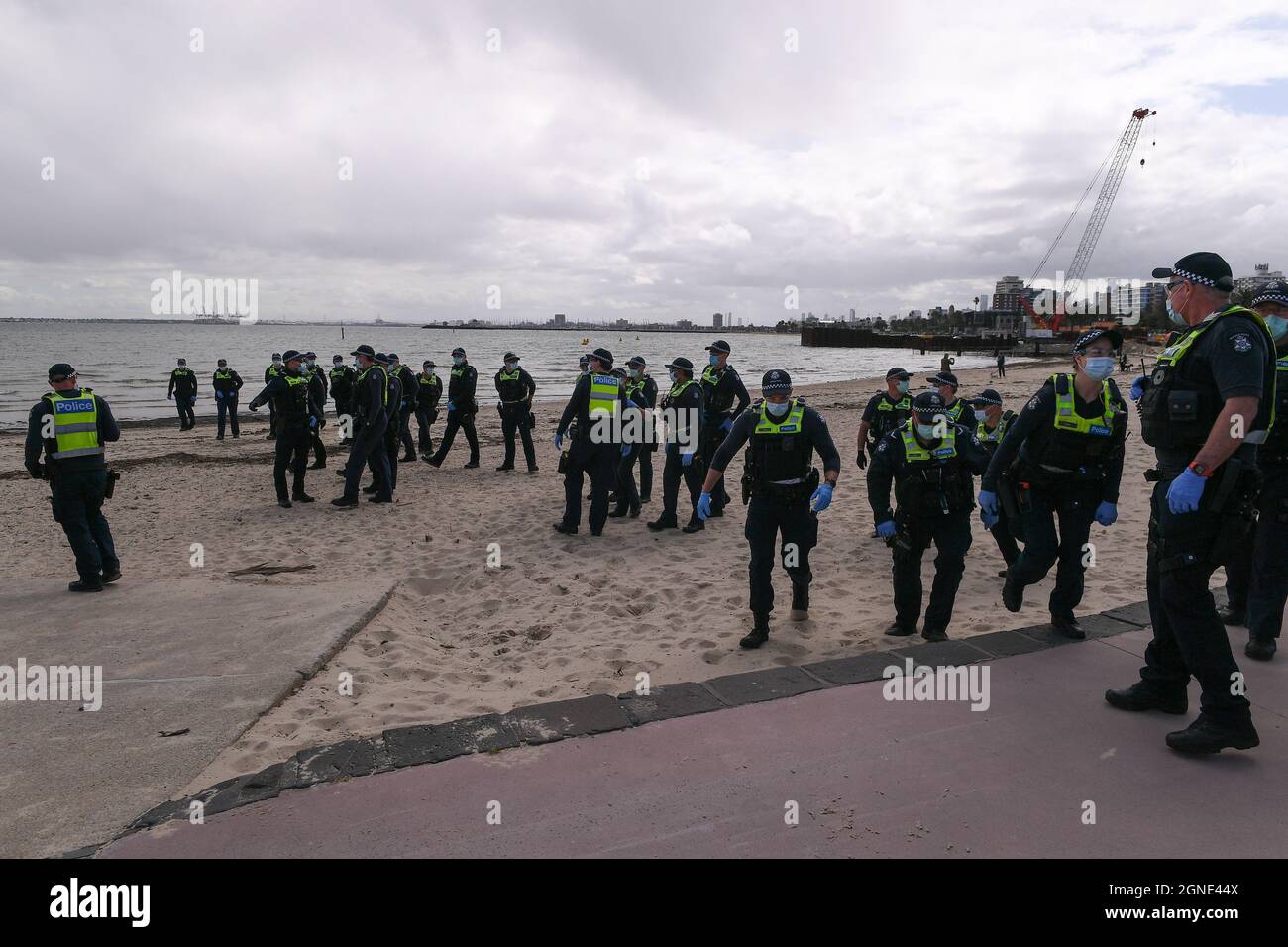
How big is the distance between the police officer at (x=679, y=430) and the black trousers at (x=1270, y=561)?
5234 mm

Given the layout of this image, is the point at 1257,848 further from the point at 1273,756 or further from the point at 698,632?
the point at 698,632

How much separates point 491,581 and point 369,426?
397 cm

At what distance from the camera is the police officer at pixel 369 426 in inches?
389

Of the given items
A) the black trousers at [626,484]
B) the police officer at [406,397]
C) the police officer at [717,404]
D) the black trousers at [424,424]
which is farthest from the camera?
the black trousers at [424,424]

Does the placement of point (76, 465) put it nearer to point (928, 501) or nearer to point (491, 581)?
point (491, 581)

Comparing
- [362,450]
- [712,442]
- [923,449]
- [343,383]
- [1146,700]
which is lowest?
[1146,700]

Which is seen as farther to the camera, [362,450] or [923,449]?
[362,450]

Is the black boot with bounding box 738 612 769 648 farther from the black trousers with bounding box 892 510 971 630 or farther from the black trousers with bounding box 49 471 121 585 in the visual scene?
the black trousers with bounding box 49 471 121 585

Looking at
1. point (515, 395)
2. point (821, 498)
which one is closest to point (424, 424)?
point (515, 395)

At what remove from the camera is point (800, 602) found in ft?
18.9

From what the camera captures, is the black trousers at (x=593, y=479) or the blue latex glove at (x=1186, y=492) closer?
the blue latex glove at (x=1186, y=492)

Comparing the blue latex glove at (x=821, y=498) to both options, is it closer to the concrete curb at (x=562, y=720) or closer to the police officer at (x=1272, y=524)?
the concrete curb at (x=562, y=720)

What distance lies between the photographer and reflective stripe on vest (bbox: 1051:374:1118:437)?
459 cm

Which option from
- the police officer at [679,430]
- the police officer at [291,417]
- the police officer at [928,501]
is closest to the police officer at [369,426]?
the police officer at [291,417]
